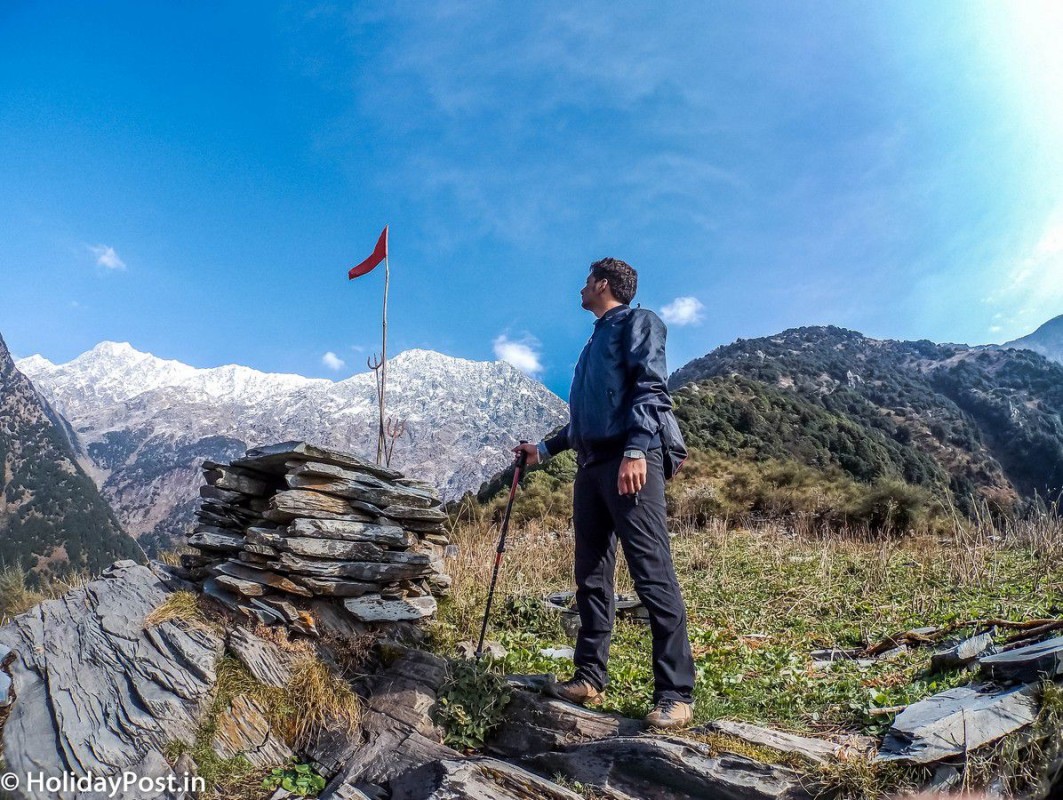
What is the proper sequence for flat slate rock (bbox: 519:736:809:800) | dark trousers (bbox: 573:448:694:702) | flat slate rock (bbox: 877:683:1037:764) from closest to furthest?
flat slate rock (bbox: 877:683:1037:764) → flat slate rock (bbox: 519:736:809:800) → dark trousers (bbox: 573:448:694:702)

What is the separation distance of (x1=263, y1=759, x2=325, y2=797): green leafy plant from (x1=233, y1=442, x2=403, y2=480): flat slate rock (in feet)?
7.05

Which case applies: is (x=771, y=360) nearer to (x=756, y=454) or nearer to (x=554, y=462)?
(x=756, y=454)

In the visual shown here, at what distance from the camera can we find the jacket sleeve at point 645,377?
3080 millimetres

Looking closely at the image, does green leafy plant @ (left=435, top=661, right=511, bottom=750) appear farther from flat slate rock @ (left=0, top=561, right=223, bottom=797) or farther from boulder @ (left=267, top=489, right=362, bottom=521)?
boulder @ (left=267, top=489, right=362, bottom=521)

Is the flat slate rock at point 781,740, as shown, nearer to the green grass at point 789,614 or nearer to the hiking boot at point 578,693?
the green grass at point 789,614

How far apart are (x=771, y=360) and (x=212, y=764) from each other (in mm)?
59746

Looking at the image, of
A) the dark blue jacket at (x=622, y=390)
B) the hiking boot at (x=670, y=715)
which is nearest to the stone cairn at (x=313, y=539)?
the dark blue jacket at (x=622, y=390)

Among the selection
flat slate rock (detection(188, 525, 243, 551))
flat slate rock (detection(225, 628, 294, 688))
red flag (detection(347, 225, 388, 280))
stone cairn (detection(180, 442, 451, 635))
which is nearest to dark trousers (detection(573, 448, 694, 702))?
stone cairn (detection(180, 442, 451, 635))

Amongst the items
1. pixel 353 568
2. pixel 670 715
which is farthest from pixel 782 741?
pixel 353 568

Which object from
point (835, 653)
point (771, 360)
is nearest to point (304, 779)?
point (835, 653)

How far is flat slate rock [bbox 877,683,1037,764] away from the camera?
88.8 inches

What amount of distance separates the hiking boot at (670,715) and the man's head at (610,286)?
2258 mm

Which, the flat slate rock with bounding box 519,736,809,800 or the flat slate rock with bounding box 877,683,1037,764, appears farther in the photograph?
the flat slate rock with bounding box 519,736,809,800

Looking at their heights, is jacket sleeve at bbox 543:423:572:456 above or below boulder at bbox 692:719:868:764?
above
